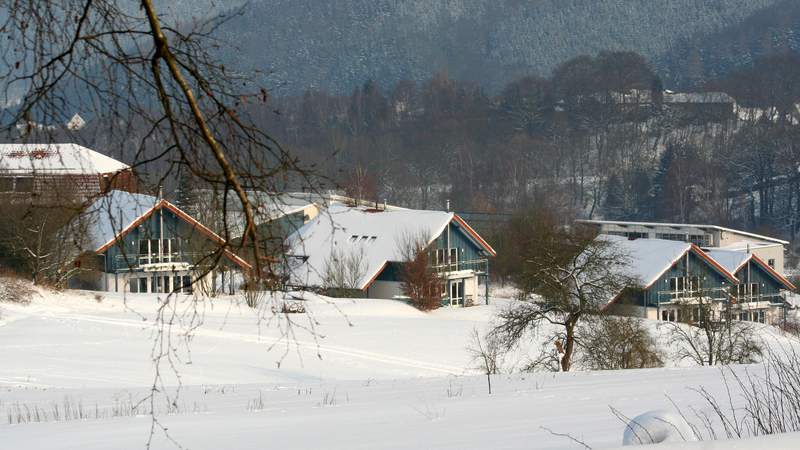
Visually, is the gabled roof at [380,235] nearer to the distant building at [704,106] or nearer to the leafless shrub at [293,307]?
the leafless shrub at [293,307]

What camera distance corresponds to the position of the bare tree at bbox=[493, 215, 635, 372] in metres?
23.1

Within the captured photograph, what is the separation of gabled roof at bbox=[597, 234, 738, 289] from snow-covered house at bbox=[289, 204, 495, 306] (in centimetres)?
577

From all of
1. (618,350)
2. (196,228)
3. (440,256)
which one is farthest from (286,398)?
(440,256)

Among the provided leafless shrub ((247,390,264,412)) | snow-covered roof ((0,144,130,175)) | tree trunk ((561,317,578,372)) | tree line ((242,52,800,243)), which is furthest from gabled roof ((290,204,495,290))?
snow-covered roof ((0,144,130,175))

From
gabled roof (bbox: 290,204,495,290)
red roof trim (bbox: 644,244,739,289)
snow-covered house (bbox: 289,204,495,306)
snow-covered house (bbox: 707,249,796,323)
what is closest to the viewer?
snow-covered house (bbox: 289,204,495,306)

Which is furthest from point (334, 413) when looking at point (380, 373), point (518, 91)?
point (518, 91)

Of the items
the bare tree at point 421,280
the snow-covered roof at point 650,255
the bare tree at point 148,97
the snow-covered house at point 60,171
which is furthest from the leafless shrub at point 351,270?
the bare tree at point 148,97

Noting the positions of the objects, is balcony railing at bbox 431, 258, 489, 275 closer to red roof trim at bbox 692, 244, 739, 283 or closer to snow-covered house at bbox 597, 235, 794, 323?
snow-covered house at bbox 597, 235, 794, 323

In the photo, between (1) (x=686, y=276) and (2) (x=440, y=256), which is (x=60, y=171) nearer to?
(1) (x=686, y=276)

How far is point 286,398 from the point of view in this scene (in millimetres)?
10781

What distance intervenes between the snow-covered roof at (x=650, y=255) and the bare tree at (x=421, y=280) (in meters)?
6.42

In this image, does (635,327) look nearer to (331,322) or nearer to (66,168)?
(331,322)

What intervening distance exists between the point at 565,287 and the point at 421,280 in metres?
15.7

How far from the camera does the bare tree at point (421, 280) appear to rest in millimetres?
39125
